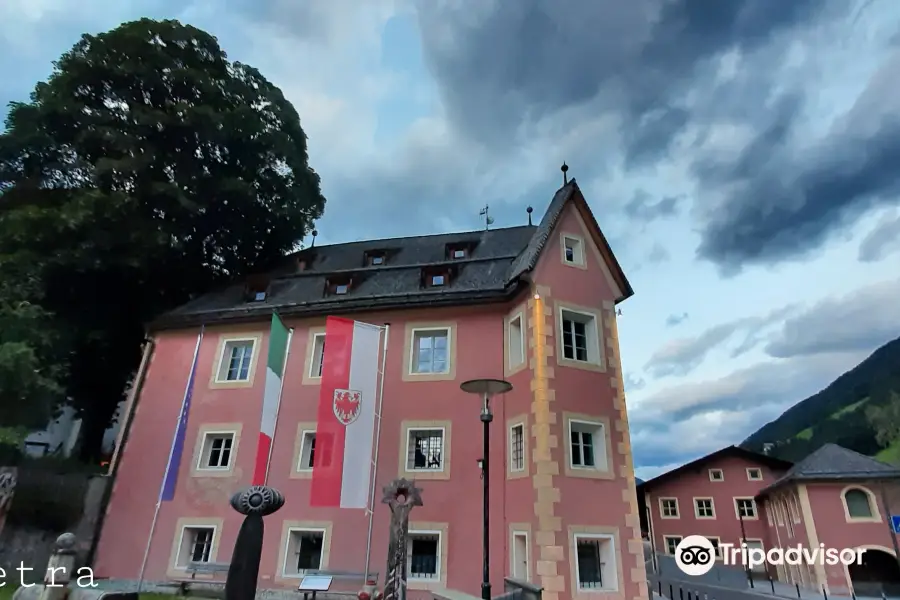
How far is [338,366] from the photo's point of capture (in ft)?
53.6

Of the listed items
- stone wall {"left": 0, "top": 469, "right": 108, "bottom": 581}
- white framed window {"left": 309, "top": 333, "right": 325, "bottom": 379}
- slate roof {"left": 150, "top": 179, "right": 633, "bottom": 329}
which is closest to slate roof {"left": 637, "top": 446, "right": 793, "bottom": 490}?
slate roof {"left": 150, "top": 179, "right": 633, "bottom": 329}

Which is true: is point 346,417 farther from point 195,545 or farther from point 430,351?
point 195,545

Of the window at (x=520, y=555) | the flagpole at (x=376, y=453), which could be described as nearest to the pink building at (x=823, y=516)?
the window at (x=520, y=555)

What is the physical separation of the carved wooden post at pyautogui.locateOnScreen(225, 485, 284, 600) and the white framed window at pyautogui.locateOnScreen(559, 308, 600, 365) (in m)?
10.8

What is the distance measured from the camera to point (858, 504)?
29.2 metres

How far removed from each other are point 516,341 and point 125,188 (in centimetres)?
1869

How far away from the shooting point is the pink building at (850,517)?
28.4 m

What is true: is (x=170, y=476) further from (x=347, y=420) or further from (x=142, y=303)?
(x=142, y=303)

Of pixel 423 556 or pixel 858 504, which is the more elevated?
pixel 858 504

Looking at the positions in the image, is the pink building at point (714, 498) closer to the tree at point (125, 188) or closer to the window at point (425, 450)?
the window at point (425, 450)

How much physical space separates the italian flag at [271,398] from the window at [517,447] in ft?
26.6

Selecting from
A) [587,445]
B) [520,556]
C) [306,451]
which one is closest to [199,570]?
[306,451]

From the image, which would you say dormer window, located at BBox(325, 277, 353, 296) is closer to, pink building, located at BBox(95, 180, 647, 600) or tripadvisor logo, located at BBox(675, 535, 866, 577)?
pink building, located at BBox(95, 180, 647, 600)

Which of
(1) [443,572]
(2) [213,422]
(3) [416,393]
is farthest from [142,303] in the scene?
(1) [443,572]
